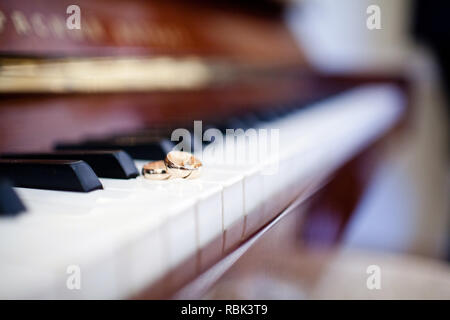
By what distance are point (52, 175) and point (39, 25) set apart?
0.37 m

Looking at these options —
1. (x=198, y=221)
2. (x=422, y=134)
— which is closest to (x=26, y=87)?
(x=198, y=221)

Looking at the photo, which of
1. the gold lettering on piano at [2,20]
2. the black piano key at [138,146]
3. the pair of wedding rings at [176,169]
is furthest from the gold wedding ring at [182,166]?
the gold lettering on piano at [2,20]

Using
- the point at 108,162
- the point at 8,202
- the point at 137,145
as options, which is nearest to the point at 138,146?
the point at 137,145

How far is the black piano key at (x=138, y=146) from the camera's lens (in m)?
0.59

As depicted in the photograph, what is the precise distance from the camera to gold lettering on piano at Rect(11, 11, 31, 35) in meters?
0.64

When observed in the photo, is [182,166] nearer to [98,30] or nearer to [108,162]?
[108,162]

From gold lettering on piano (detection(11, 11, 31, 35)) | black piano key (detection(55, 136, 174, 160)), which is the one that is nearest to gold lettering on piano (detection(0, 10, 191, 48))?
gold lettering on piano (detection(11, 11, 31, 35))

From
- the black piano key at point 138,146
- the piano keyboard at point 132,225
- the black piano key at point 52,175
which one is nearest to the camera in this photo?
the piano keyboard at point 132,225

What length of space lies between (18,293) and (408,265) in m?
0.99

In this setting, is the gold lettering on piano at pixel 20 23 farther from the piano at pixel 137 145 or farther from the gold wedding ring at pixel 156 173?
the gold wedding ring at pixel 156 173

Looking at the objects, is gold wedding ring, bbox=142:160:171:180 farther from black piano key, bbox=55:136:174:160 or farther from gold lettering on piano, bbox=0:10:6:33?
gold lettering on piano, bbox=0:10:6:33

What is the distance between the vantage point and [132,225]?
314mm

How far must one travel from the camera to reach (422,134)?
2496 mm

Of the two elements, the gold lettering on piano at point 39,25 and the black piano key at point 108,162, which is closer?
the black piano key at point 108,162
